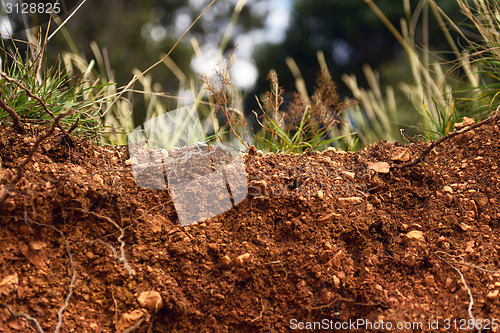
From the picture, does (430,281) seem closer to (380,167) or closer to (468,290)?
(468,290)

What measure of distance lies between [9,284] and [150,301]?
1.34 feet

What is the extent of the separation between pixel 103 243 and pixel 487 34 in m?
2.03

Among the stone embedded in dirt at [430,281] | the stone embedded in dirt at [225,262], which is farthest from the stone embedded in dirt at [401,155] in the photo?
the stone embedded in dirt at [225,262]

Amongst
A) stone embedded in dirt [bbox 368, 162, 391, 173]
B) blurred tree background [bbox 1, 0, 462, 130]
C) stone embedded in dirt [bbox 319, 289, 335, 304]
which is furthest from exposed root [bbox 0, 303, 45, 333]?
blurred tree background [bbox 1, 0, 462, 130]

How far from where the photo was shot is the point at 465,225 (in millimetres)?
1530

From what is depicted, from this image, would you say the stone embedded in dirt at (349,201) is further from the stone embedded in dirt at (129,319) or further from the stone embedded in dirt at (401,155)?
the stone embedded in dirt at (129,319)

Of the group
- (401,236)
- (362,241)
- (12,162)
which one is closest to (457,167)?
(401,236)

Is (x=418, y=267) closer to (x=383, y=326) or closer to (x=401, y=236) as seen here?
(x=401, y=236)

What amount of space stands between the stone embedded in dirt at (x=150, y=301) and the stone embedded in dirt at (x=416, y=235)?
2.79ft

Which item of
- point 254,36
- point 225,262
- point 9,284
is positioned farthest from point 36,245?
point 254,36

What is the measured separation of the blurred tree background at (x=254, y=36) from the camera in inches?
257

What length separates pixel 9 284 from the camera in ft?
4.22

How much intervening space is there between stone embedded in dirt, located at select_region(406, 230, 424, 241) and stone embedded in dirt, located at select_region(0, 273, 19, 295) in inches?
49.3

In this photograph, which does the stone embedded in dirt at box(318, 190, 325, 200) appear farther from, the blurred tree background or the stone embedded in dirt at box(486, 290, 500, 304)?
the blurred tree background
